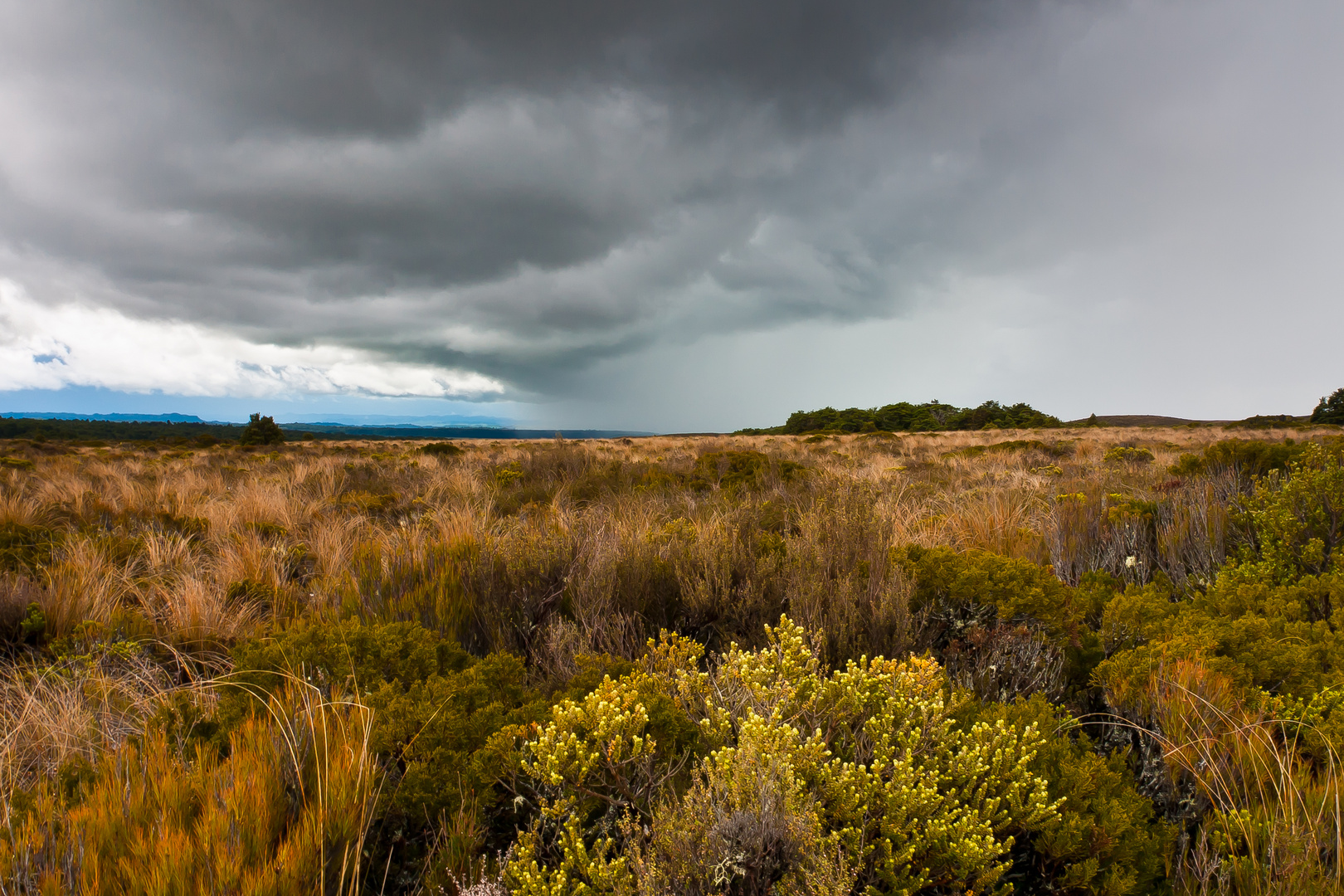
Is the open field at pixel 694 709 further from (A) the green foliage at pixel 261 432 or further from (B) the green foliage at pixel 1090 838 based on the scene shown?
(A) the green foliage at pixel 261 432

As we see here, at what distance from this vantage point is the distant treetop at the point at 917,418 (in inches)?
1973

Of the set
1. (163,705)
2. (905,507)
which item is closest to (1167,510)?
(905,507)

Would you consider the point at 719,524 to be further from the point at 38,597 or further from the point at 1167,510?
the point at 38,597

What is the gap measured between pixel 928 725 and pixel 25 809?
8.83 ft

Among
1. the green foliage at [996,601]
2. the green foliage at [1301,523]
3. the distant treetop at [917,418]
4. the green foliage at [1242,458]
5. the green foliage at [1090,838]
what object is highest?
the distant treetop at [917,418]

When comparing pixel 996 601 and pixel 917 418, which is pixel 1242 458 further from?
pixel 917 418

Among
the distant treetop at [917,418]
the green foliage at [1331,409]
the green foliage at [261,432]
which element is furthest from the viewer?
the distant treetop at [917,418]

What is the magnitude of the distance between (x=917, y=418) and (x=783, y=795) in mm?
57663

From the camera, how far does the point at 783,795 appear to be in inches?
59.7

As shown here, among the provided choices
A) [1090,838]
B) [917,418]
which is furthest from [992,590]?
[917,418]

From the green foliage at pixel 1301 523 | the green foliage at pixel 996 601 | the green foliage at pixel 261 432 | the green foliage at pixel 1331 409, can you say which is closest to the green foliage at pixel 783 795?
the green foliage at pixel 996 601

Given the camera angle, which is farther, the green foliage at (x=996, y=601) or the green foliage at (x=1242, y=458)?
the green foliage at (x=1242, y=458)

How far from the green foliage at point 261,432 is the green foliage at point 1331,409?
6869 cm

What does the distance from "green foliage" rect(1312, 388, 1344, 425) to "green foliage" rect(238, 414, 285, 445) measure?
2704 inches
